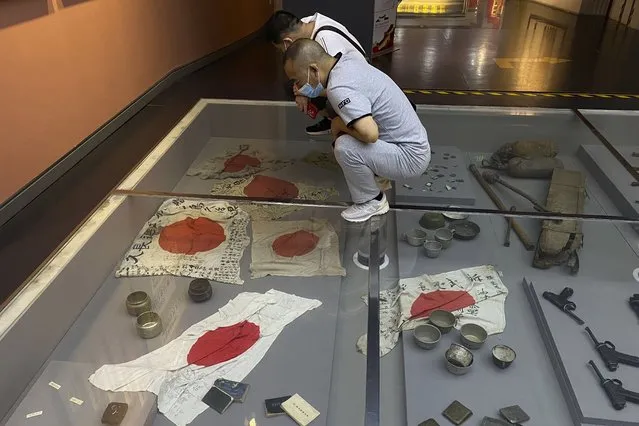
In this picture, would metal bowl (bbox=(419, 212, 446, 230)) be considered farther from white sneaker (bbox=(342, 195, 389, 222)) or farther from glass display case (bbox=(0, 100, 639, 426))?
white sneaker (bbox=(342, 195, 389, 222))

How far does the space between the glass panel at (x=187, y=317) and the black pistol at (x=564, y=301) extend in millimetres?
1013

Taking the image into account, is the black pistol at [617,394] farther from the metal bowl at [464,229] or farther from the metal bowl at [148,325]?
the metal bowl at [148,325]

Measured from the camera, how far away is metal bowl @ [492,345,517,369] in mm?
2316

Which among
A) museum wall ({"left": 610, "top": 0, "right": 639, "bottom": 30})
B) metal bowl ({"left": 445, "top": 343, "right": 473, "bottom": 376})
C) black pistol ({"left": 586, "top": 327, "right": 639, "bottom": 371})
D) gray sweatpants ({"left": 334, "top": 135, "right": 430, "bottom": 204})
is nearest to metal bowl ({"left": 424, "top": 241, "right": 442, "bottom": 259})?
gray sweatpants ({"left": 334, "top": 135, "right": 430, "bottom": 204})

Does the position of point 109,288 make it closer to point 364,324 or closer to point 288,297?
point 288,297

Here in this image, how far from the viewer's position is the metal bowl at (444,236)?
3064mm

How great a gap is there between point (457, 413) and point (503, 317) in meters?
0.70

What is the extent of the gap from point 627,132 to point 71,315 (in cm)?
442

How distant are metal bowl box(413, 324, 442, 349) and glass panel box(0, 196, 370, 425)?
305mm

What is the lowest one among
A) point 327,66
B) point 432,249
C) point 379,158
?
point 432,249

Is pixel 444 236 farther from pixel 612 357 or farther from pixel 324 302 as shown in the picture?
pixel 612 357

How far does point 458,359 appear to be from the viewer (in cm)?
233

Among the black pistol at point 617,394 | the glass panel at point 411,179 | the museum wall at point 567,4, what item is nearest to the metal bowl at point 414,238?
the glass panel at point 411,179

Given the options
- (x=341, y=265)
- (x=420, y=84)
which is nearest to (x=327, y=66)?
(x=341, y=265)
